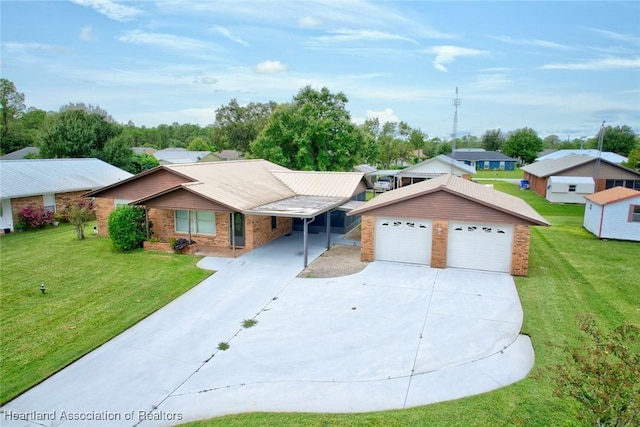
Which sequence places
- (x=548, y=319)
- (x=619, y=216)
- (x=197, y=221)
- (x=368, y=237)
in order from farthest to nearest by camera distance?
1. (x=619, y=216)
2. (x=197, y=221)
3. (x=368, y=237)
4. (x=548, y=319)

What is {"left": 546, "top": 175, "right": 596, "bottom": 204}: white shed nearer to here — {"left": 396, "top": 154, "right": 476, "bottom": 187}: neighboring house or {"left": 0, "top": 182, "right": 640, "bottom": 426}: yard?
{"left": 396, "top": 154, "right": 476, "bottom": 187}: neighboring house

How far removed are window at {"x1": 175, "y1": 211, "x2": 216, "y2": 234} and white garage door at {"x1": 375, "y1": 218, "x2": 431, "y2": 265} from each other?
24.5 feet

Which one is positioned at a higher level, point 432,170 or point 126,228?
point 432,170

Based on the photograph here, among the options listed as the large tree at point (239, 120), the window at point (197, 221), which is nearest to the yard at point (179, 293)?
the window at point (197, 221)

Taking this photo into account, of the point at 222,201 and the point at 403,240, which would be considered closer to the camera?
the point at 403,240

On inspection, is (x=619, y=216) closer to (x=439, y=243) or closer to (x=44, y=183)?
(x=439, y=243)

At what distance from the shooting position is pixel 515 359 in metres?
8.95

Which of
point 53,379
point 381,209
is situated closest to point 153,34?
point 381,209

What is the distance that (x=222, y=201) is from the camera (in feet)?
55.0

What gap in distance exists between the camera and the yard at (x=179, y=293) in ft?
23.5

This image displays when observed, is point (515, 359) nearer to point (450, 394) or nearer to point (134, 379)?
point (450, 394)

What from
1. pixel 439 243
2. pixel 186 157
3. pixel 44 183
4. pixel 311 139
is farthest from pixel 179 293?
pixel 186 157

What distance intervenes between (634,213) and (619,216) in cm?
61

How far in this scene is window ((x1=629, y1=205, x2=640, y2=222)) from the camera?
19297 mm
